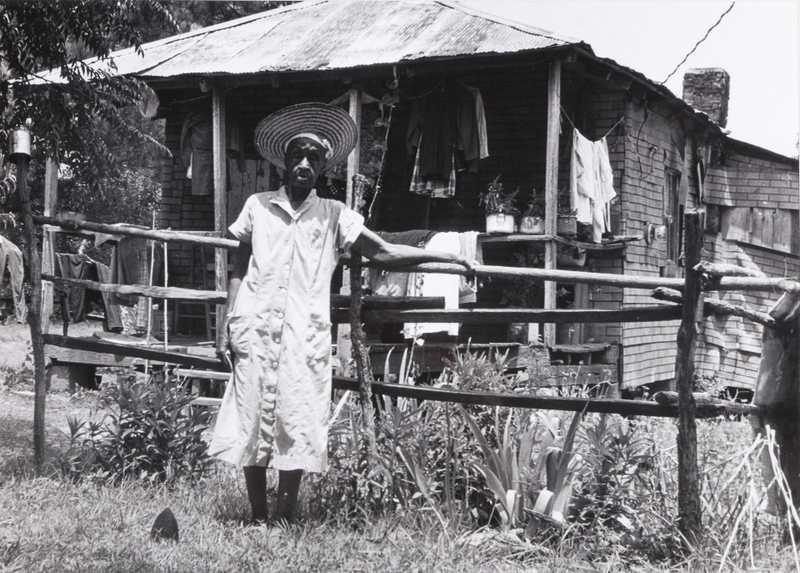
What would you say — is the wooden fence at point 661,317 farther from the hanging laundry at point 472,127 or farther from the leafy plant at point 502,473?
the hanging laundry at point 472,127

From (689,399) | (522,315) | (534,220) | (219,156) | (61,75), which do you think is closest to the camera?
(689,399)

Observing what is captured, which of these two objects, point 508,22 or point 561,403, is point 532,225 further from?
point 561,403

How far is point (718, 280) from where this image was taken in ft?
11.3

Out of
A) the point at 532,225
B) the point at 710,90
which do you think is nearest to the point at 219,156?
the point at 532,225

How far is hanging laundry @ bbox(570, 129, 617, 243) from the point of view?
916 centimetres

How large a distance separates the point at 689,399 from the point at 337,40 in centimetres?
743

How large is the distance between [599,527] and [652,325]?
7965mm

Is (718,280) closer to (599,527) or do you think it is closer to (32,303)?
(599,527)

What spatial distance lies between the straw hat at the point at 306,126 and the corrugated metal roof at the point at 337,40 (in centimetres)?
435

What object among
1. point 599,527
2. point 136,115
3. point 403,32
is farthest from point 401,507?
point 136,115

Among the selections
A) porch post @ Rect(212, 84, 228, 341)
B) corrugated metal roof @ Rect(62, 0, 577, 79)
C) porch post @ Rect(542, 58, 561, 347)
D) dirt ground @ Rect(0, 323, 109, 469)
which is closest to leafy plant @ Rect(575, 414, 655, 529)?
dirt ground @ Rect(0, 323, 109, 469)

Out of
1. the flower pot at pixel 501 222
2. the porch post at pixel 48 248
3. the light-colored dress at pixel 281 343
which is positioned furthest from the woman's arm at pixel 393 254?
the flower pot at pixel 501 222

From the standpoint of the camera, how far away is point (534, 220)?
29.3ft

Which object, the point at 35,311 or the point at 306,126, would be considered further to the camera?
the point at 35,311
